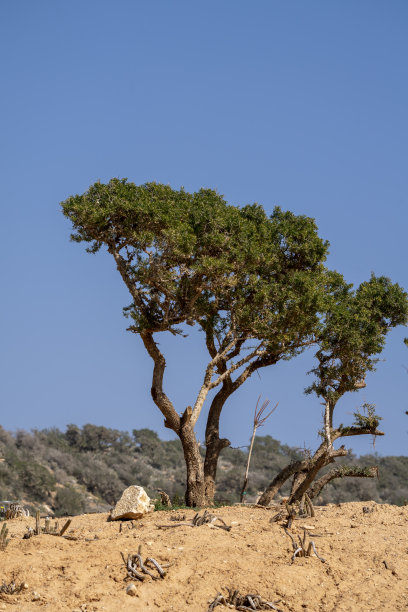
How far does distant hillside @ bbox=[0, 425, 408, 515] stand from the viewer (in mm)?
34281

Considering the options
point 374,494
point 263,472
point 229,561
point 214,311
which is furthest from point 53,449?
point 229,561

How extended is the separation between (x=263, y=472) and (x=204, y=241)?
3297 cm

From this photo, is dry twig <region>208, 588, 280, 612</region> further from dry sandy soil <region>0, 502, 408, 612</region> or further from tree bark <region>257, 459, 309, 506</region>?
tree bark <region>257, 459, 309, 506</region>

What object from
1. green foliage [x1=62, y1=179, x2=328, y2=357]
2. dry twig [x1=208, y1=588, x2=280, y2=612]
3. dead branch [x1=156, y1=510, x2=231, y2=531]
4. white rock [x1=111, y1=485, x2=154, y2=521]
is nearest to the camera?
dry twig [x1=208, y1=588, x2=280, y2=612]

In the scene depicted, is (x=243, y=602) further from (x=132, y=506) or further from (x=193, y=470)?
(x=193, y=470)

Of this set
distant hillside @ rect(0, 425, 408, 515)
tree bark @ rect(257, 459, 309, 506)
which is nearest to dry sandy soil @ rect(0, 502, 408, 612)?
tree bark @ rect(257, 459, 309, 506)

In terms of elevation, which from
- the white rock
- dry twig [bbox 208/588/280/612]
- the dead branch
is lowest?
dry twig [bbox 208/588/280/612]

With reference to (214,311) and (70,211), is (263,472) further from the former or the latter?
(70,211)

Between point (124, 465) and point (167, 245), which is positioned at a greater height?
point (167, 245)

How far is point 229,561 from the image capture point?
12.0 metres

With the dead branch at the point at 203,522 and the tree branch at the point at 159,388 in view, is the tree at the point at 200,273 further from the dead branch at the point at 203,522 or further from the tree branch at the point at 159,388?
the dead branch at the point at 203,522

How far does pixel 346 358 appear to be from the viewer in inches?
840

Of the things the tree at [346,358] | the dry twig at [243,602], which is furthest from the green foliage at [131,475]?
the dry twig at [243,602]

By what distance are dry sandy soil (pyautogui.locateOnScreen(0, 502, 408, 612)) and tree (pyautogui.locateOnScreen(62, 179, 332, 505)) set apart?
6.26 m
